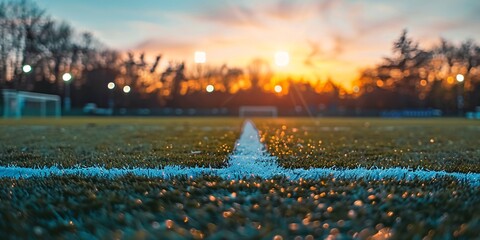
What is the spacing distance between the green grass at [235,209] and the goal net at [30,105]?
31.8 metres

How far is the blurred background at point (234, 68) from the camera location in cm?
2586

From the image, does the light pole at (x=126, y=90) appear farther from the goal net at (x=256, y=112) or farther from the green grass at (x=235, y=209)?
the green grass at (x=235, y=209)

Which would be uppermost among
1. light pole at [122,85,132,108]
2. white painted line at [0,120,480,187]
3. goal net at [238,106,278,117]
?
light pole at [122,85,132,108]

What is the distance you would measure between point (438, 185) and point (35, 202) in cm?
222

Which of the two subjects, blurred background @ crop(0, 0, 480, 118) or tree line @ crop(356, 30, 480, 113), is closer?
blurred background @ crop(0, 0, 480, 118)

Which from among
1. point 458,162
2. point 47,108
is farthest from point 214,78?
point 458,162

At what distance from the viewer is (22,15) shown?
29.2m

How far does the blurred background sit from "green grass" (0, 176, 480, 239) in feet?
62.6

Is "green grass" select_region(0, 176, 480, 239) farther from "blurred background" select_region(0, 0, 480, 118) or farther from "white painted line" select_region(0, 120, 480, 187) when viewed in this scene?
"blurred background" select_region(0, 0, 480, 118)

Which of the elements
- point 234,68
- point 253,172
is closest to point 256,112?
point 234,68

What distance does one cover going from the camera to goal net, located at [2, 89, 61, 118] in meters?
31.0

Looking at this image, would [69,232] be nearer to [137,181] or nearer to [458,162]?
[137,181]

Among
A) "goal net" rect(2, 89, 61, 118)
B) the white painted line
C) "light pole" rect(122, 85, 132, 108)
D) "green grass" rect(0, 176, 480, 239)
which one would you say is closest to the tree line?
"light pole" rect(122, 85, 132, 108)

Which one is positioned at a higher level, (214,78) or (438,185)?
(214,78)
